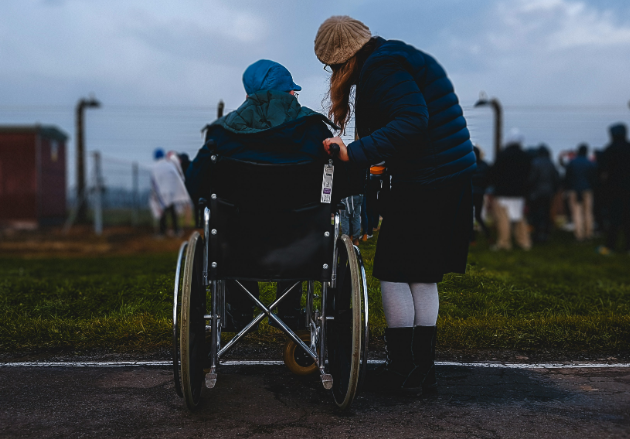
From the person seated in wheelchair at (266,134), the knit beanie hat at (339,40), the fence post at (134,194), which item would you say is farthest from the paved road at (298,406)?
the fence post at (134,194)

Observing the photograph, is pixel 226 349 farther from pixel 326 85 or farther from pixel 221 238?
pixel 326 85

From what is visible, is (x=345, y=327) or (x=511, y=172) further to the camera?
(x=511, y=172)

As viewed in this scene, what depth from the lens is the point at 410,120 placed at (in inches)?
125

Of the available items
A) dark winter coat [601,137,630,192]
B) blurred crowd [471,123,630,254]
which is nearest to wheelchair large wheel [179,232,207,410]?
blurred crowd [471,123,630,254]

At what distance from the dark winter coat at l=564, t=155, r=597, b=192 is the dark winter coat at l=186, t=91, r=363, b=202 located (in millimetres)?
12015

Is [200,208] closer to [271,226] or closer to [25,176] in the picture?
[271,226]

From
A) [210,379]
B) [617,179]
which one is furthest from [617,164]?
[210,379]

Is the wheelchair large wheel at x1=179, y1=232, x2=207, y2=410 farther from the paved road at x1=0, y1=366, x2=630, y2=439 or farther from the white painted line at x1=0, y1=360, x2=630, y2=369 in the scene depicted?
the white painted line at x1=0, y1=360, x2=630, y2=369

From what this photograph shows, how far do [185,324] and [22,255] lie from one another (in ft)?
33.4

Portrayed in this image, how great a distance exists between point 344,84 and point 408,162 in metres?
0.48

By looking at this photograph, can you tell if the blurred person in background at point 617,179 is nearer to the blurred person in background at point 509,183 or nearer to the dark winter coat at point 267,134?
the blurred person in background at point 509,183

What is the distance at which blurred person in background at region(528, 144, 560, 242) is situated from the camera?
44.0 feet

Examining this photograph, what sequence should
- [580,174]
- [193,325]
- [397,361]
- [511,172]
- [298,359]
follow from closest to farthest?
[193,325]
[397,361]
[298,359]
[511,172]
[580,174]

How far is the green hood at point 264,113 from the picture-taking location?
3.17 m
